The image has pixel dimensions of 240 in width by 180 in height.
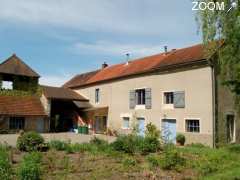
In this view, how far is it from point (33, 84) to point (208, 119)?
21332 millimetres

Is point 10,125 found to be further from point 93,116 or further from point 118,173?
point 118,173

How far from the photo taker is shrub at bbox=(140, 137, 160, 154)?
14.1 meters

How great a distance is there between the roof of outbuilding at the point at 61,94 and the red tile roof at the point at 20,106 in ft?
4.90

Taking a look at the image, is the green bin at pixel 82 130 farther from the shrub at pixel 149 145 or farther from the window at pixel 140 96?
the shrub at pixel 149 145

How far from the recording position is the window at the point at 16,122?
29953 mm

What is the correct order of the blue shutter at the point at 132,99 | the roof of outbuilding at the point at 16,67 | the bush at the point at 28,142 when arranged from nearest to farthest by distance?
the bush at the point at 28,142, the blue shutter at the point at 132,99, the roof of outbuilding at the point at 16,67

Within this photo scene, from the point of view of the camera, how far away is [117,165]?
35.5ft

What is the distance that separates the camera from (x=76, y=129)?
3434 cm

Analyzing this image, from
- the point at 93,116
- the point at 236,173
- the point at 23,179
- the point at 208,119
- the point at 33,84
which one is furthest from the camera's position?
the point at 33,84

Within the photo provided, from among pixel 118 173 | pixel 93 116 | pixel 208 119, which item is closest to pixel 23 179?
pixel 118 173

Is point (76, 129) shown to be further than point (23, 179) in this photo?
Yes

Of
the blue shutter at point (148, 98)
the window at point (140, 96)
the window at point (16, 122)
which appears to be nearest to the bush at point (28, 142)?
the blue shutter at point (148, 98)

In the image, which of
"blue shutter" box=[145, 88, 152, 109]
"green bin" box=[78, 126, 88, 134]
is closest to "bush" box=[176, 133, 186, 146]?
"blue shutter" box=[145, 88, 152, 109]

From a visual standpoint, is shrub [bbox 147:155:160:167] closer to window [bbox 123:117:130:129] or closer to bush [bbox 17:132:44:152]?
bush [bbox 17:132:44:152]
